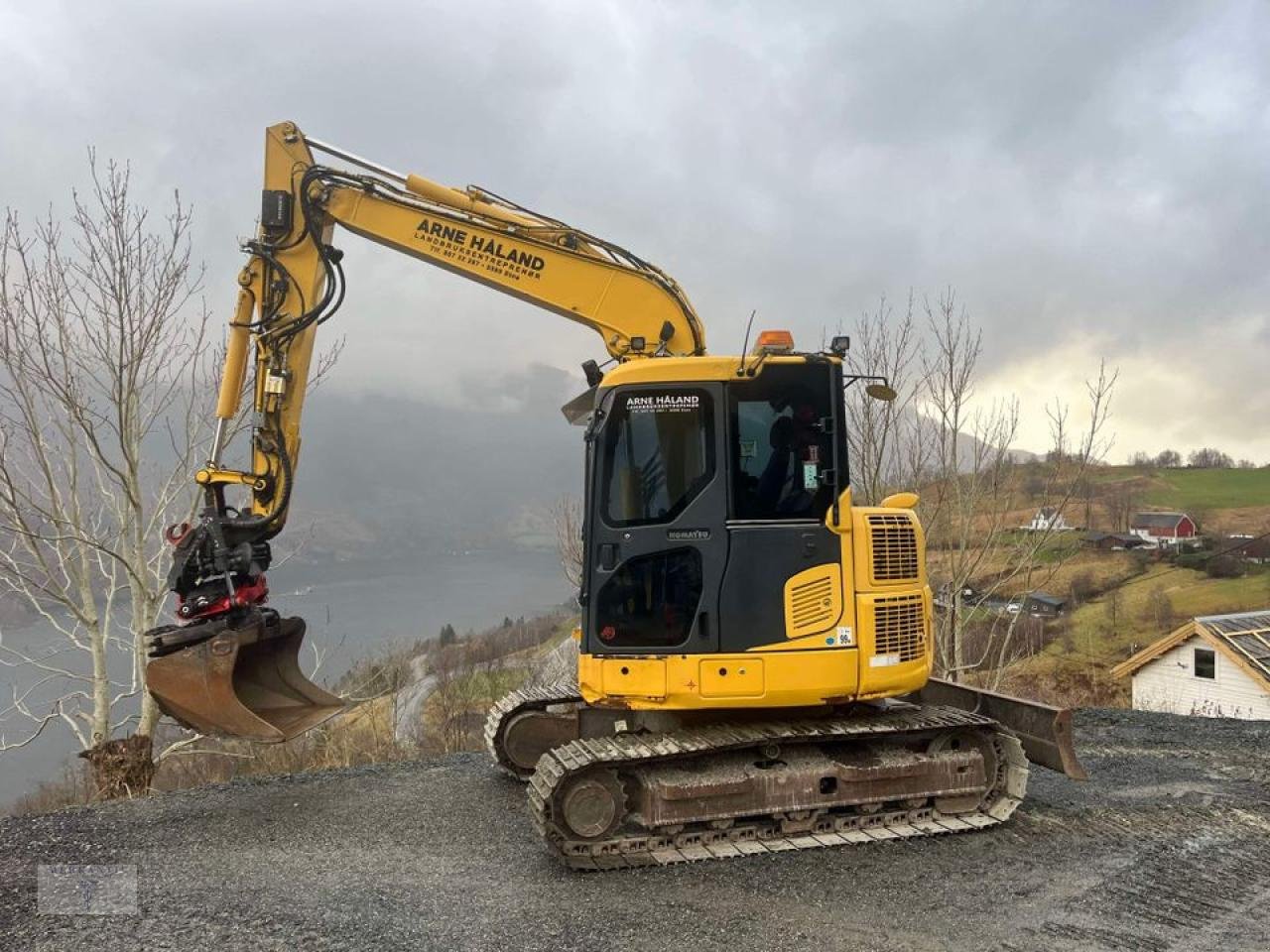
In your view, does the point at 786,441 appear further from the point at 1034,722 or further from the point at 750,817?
the point at 1034,722

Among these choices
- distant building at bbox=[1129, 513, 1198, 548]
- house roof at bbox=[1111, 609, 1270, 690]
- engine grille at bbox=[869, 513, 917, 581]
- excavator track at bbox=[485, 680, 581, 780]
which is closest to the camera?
engine grille at bbox=[869, 513, 917, 581]

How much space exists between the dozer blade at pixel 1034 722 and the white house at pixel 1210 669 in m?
14.5

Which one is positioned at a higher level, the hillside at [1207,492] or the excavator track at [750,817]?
the hillside at [1207,492]

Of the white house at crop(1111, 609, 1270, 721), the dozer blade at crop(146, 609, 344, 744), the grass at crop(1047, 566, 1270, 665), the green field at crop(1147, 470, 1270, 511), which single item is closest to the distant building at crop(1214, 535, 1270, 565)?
the grass at crop(1047, 566, 1270, 665)

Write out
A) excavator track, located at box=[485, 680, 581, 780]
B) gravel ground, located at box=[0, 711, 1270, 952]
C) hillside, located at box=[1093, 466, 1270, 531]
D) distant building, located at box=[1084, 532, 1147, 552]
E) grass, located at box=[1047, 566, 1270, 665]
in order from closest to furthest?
1. gravel ground, located at box=[0, 711, 1270, 952]
2. excavator track, located at box=[485, 680, 581, 780]
3. grass, located at box=[1047, 566, 1270, 665]
4. distant building, located at box=[1084, 532, 1147, 552]
5. hillside, located at box=[1093, 466, 1270, 531]

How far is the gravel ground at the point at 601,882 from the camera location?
419 centimetres

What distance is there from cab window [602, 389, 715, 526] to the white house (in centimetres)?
1756

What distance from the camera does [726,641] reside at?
5.31 m

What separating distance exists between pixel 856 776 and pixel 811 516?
67.6 inches

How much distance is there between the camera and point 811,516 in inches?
215

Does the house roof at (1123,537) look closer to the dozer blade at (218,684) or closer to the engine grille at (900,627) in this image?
the engine grille at (900,627)

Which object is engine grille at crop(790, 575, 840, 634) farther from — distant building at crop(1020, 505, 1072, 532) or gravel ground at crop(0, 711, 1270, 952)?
distant building at crop(1020, 505, 1072, 532)

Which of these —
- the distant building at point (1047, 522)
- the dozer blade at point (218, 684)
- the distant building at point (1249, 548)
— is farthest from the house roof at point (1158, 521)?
the dozer blade at point (218, 684)

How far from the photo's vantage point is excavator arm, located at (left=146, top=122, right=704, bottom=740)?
6191 millimetres
